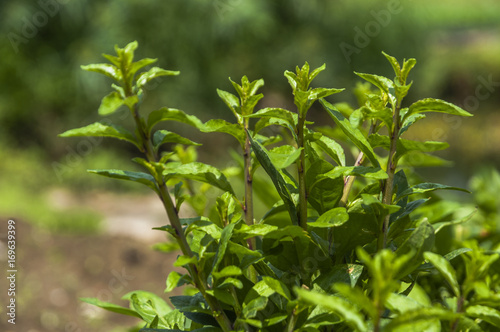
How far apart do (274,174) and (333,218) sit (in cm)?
7

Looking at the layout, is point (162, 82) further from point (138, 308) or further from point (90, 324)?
point (138, 308)

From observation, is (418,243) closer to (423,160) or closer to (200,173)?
(200,173)

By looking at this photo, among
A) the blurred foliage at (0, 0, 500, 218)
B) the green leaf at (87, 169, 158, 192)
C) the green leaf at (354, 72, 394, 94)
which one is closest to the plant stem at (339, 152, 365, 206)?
the green leaf at (354, 72, 394, 94)

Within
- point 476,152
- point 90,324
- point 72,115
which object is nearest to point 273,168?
point 90,324

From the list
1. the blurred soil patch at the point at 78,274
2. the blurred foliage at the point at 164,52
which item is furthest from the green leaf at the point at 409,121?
the blurred foliage at the point at 164,52

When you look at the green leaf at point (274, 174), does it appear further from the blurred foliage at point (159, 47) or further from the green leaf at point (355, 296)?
the blurred foliage at point (159, 47)

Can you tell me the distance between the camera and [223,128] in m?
0.55

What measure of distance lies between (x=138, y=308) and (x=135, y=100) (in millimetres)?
244

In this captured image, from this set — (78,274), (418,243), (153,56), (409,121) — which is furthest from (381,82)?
(153,56)

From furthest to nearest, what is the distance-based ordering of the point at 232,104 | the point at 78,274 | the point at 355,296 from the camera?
1. the point at 78,274
2. the point at 232,104
3. the point at 355,296

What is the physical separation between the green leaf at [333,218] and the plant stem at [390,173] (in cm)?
5

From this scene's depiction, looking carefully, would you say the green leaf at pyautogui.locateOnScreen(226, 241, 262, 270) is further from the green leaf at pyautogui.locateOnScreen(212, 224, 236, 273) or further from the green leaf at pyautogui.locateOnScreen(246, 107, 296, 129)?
the green leaf at pyautogui.locateOnScreen(246, 107, 296, 129)

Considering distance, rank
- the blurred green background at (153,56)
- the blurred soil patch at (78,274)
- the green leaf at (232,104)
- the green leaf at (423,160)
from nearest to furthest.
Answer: the green leaf at (232,104), the green leaf at (423,160), the blurred soil patch at (78,274), the blurred green background at (153,56)

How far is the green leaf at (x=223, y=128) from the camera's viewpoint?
532 mm
